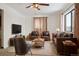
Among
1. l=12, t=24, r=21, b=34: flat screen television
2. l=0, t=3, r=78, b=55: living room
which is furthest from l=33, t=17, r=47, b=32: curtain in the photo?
l=12, t=24, r=21, b=34: flat screen television

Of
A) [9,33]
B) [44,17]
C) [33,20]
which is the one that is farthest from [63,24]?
[9,33]

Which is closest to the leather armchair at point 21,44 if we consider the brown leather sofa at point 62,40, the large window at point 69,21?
the brown leather sofa at point 62,40

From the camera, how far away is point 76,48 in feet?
8.15

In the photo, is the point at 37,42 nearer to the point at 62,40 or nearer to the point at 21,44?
the point at 21,44

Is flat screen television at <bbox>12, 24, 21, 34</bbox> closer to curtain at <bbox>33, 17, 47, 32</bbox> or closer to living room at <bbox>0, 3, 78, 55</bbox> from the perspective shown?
living room at <bbox>0, 3, 78, 55</bbox>

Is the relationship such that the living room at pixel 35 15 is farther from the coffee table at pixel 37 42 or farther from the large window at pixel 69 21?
the coffee table at pixel 37 42

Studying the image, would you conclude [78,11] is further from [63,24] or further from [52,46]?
[52,46]

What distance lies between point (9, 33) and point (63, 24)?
4.48 ft

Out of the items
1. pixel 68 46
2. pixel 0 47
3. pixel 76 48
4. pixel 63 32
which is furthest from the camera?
pixel 0 47

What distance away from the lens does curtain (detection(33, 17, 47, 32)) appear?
2898mm

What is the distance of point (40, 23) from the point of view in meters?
2.92

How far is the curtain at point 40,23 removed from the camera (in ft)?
9.51

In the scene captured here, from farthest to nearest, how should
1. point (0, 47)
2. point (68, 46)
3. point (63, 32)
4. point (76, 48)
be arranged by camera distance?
point (0, 47) → point (63, 32) → point (68, 46) → point (76, 48)

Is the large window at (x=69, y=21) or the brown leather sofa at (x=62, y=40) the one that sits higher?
the large window at (x=69, y=21)
